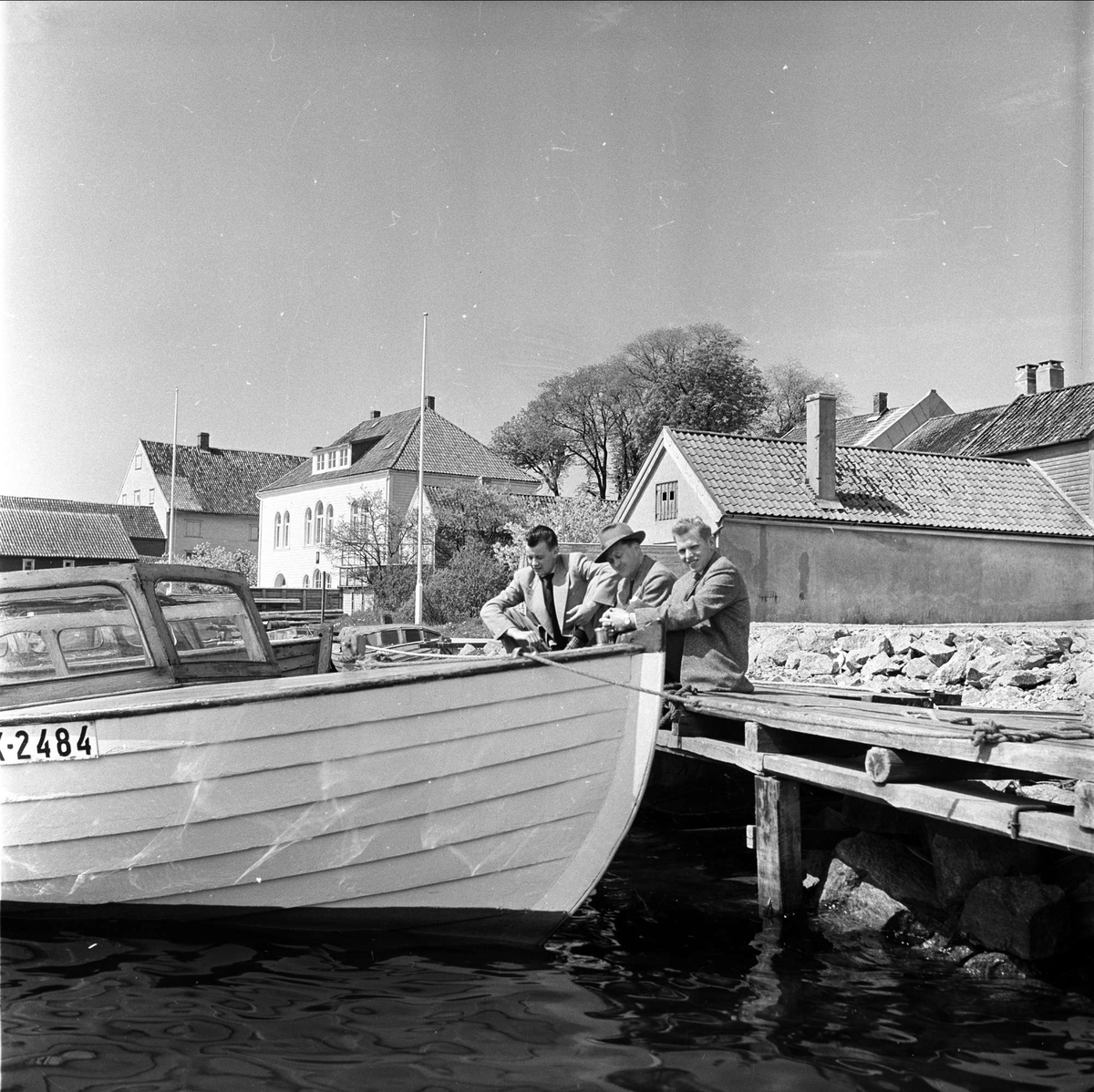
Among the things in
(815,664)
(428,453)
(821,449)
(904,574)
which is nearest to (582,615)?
(815,664)

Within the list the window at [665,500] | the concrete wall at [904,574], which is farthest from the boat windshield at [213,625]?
the window at [665,500]

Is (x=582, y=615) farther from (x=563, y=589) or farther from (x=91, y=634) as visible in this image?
(x=91, y=634)

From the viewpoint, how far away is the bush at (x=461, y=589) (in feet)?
112

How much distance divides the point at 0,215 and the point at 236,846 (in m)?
3.34

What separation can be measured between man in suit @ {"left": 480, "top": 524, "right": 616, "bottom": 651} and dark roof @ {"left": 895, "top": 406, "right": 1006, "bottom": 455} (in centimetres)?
3285

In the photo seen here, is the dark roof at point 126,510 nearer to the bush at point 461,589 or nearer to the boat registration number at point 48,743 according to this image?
the bush at point 461,589

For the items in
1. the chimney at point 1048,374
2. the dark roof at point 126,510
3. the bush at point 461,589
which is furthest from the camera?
the dark roof at point 126,510

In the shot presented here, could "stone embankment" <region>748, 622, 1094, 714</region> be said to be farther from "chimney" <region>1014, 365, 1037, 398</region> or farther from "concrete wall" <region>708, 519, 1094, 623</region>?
"chimney" <region>1014, 365, 1037, 398</region>

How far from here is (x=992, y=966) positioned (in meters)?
5.67

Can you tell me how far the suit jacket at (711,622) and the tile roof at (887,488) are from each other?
18.5 meters

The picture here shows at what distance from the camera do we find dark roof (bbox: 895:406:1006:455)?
3866cm

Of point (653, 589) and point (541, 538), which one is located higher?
point (541, 538)

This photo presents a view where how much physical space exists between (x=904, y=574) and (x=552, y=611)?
2174 cm

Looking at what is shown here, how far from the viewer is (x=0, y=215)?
14.0 ft
